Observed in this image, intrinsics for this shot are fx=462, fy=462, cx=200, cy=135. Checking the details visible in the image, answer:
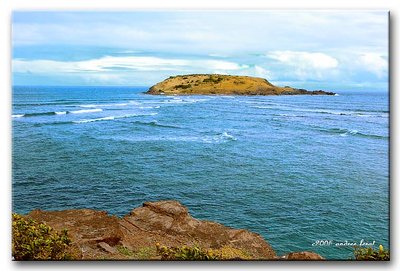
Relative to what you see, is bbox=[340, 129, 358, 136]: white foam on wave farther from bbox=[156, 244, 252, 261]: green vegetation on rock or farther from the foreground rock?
bbox=[156, 244, 252, 261]: green vegetation on rock

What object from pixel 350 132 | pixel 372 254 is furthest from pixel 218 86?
pixel 372 254

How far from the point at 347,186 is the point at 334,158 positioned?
17.2 inches

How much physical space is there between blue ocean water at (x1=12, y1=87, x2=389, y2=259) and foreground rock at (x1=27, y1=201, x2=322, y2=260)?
0.13 metres

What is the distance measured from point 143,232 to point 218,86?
7.65 feet

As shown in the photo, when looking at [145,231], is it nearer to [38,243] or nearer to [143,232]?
[143,232]

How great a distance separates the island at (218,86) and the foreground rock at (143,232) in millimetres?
1671

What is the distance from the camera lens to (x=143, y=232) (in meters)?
5.97

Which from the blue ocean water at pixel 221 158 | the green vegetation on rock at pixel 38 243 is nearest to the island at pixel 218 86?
the blue ocean water at pixel 221 158

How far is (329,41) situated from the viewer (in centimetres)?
618

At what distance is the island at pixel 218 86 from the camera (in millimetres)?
6598

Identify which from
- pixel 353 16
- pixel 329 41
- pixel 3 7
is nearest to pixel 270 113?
pixel 329 41

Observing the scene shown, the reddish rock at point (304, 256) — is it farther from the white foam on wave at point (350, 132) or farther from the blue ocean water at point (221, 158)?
the white foam on wave at point (350, 132)

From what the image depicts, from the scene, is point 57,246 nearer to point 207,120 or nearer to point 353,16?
point 207,120

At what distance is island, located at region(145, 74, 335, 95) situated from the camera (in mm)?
6598
